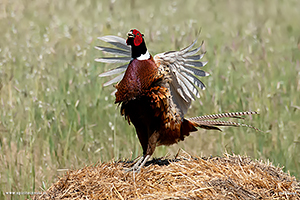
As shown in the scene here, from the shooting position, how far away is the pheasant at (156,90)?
353 centimetres

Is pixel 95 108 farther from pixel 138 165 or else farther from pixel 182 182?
pixel 182 182

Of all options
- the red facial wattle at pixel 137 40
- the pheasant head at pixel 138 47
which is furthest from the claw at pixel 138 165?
the red facial wattle at pixel 137 40

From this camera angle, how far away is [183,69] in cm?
376

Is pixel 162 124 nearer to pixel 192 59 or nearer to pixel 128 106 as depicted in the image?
pixel 128 106

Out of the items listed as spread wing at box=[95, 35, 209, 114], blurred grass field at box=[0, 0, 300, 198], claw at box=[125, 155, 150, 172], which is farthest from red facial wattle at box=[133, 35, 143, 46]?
blurred grass field at box=[0, 0, 300, 198]

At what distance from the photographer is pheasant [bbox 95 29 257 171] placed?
353 centimetres

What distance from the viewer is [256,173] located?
3.28 metres

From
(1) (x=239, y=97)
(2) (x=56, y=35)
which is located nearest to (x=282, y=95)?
(1) (x=239, y=97)

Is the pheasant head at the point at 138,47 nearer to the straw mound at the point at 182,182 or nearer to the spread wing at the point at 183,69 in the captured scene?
the spread wing at the point at 183,69

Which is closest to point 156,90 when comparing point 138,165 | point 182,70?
point 182,70

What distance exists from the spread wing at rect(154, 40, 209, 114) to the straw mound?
2.32ft

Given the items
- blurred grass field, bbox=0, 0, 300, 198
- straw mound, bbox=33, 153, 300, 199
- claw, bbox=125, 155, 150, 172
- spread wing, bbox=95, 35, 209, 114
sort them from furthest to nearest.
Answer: blurred grass field, bbox=0, 0, 300, 198, spread wing, bbox=95, 35, 209, 114, claw, bbox=125, 155, 150, 172, straw mound, bbox=33, 153, 300, 199

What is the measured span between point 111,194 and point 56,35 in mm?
6158

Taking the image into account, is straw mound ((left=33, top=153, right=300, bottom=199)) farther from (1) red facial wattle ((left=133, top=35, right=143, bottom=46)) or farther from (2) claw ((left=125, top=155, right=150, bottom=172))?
(1) red facial wattle ((left=133, top=35, right=143, bottom=46))
